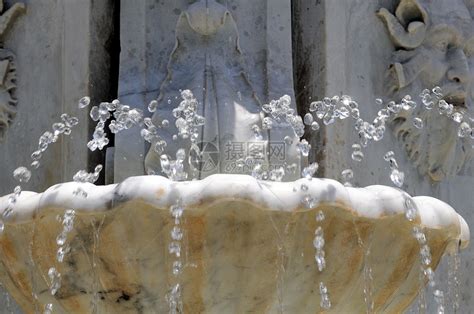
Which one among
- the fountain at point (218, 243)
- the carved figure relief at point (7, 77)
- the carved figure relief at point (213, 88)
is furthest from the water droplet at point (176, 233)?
the carved figure relief at point (7, 77)

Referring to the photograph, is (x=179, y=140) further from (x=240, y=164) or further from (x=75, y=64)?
(x=75, y=64)

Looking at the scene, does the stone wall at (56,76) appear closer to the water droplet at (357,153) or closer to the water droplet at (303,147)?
the water droplet at (303,147)

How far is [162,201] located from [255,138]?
141 cm

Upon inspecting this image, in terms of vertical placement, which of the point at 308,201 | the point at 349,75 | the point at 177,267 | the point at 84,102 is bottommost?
the point at 177,267

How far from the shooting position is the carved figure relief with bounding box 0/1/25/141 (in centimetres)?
681

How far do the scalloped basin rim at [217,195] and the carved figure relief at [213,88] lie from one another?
3.62ft

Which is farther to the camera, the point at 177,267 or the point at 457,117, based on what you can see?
the point at 457,117

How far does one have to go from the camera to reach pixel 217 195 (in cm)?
471

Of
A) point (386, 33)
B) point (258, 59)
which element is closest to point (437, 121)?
point (386, 33)

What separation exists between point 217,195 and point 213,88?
5.18 ft

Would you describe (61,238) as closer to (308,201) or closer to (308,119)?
(308,201)

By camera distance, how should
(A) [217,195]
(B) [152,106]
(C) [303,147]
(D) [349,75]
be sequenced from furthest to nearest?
(D) [349,75] < (B) [152,106] < (C) [303,147] < (A) [217,195]

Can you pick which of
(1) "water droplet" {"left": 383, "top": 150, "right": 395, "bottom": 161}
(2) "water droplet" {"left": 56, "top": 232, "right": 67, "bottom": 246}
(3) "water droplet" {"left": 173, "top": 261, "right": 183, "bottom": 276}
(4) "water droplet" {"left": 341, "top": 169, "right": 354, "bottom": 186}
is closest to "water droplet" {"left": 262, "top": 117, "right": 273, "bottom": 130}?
(4) "water droplet" {"left": 341, "top": 169, "right": 354, "bottom": 186}

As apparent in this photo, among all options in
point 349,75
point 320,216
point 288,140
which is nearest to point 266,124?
point 288,140
